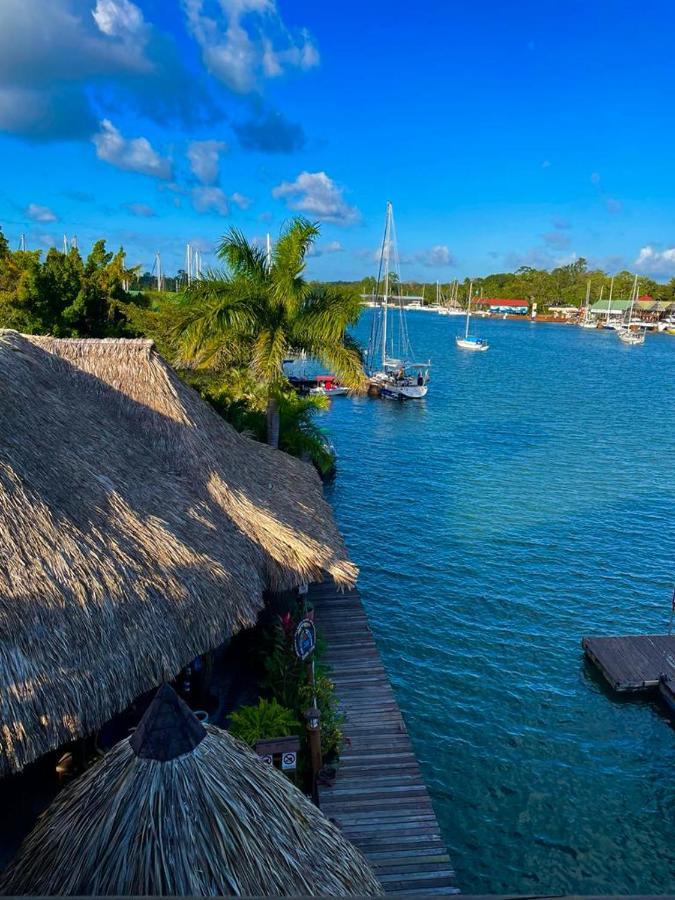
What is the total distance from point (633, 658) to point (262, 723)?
1034 cm

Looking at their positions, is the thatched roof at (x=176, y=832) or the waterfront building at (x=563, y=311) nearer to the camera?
the thatched roof at (x=176, y=832)

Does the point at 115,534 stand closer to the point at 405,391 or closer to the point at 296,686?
the point at 296,686

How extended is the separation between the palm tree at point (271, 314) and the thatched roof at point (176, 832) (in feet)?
44.8

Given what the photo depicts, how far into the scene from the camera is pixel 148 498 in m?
9.82

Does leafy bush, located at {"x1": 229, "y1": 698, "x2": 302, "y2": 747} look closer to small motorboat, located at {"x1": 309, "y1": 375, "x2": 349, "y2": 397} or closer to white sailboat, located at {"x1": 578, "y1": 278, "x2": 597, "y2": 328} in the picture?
small motorboat, located at {"x1": 309, "y1": 375, "x2": 349, "y2": 397}

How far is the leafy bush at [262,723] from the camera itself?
355 inches

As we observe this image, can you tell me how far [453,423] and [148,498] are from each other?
36.3 meters

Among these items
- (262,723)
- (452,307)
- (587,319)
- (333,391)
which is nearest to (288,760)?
(262,723)

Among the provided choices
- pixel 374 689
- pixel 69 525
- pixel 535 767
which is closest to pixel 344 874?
pixel 69 525

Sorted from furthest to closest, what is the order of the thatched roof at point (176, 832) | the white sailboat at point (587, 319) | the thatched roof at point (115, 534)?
the white sailboat at point (587, 319), the thatched roof at point (115, 534), the thatched roof at point (176, 832)

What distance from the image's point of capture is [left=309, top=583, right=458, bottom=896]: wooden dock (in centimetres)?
848

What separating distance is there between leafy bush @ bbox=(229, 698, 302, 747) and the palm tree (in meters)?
10.2

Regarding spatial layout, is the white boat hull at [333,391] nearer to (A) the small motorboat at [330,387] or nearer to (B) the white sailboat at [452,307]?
(A) the small motorboat at [330,387]

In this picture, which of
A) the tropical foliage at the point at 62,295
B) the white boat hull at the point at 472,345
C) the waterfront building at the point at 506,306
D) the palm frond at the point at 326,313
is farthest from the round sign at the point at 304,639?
the waterfront building at the point at 506,306
